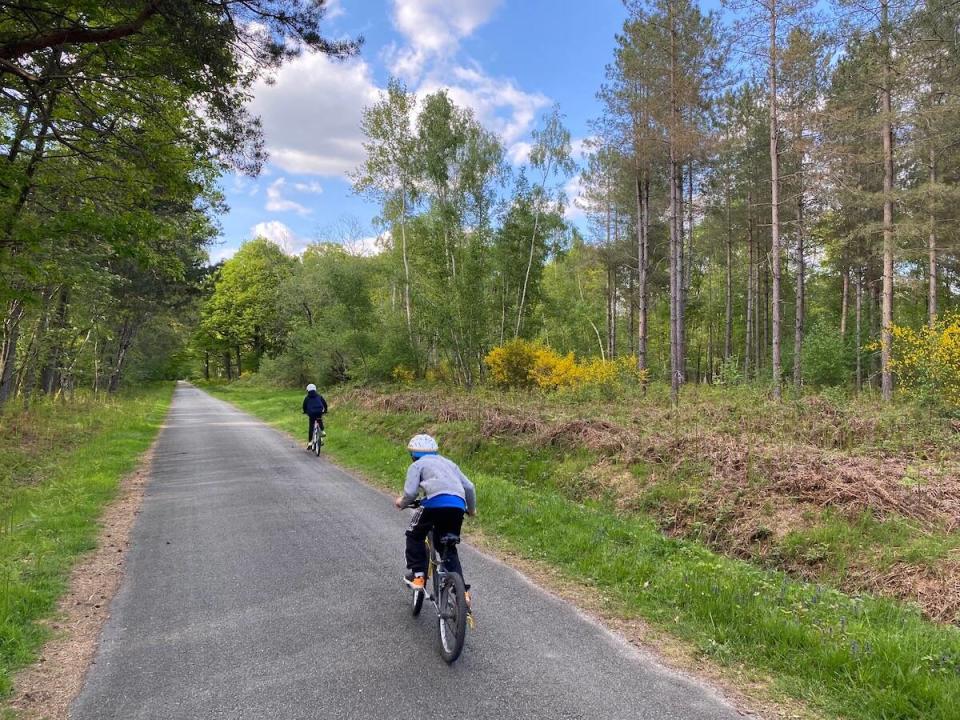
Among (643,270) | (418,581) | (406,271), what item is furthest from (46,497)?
(406,271)

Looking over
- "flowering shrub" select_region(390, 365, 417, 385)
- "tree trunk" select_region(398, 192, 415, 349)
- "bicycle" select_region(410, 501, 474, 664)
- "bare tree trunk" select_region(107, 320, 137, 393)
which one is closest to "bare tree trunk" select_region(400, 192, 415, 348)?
"tree trunk" select_region(398, 192, 415, 349)

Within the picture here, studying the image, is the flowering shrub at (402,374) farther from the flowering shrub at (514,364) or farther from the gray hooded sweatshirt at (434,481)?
the gray hooded sweatshirt at (434,481)

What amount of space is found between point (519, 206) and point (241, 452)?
17.2m

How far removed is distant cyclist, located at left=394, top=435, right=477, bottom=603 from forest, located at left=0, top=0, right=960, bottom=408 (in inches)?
252

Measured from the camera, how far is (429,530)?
15.0ft

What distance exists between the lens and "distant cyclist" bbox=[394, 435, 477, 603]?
4375 mm

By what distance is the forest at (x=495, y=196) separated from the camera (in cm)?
856

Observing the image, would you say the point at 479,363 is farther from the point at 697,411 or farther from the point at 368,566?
the point at 368,566

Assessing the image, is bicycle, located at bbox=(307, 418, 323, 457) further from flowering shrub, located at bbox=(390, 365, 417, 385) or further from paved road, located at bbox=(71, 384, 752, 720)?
flowering shrub, located at bbox=(390, 365, 417, 385)

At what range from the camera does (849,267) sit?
27188mm

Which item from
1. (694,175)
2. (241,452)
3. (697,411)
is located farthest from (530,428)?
(694,175)

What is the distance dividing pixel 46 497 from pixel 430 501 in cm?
852

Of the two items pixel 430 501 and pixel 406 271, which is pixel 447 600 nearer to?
pixel 430 501

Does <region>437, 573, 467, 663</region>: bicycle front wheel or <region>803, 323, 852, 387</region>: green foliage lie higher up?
<region>803, 323, 852, 387</region>: green foliage
